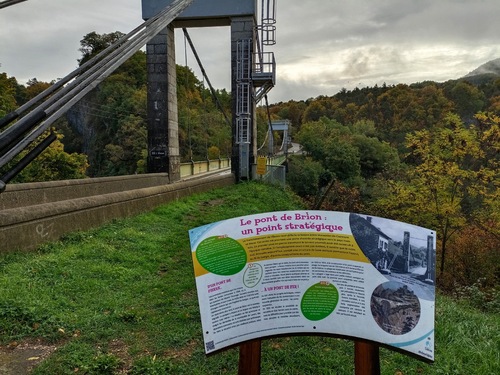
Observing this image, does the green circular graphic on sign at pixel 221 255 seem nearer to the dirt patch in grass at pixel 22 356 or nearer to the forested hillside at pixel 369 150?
the dirt patch in grass at pixel 22 356

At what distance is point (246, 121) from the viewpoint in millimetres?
14836

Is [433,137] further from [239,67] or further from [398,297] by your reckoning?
[398,297]

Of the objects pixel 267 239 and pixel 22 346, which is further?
pixel 22 346

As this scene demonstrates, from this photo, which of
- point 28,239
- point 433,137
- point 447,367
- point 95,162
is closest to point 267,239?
point 447,367

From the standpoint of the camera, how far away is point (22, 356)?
8.77 feet

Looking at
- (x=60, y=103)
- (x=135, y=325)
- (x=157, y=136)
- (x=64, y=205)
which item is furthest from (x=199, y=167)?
(x=60, y=103)

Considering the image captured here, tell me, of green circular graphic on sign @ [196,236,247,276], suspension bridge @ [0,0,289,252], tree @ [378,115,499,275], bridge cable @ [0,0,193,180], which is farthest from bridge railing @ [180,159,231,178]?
green circular graphic on sign @ [196,236,247,276]

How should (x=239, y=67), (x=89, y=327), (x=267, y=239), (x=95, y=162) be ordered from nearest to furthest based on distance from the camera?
(x=267, y=239) → (x=89, y=327) → (x=239, y=67) → (x=95, y=162)

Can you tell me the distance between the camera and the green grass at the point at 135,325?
8.68ft

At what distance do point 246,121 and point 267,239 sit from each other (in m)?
13.3

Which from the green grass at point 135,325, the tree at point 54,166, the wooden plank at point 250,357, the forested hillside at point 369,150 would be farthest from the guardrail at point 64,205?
the tree at point 54,166

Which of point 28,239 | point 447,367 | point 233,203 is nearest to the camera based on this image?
point 447,367

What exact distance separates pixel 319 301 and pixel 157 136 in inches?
464

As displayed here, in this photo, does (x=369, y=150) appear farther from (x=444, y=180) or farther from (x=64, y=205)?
(x=64, y=205)
